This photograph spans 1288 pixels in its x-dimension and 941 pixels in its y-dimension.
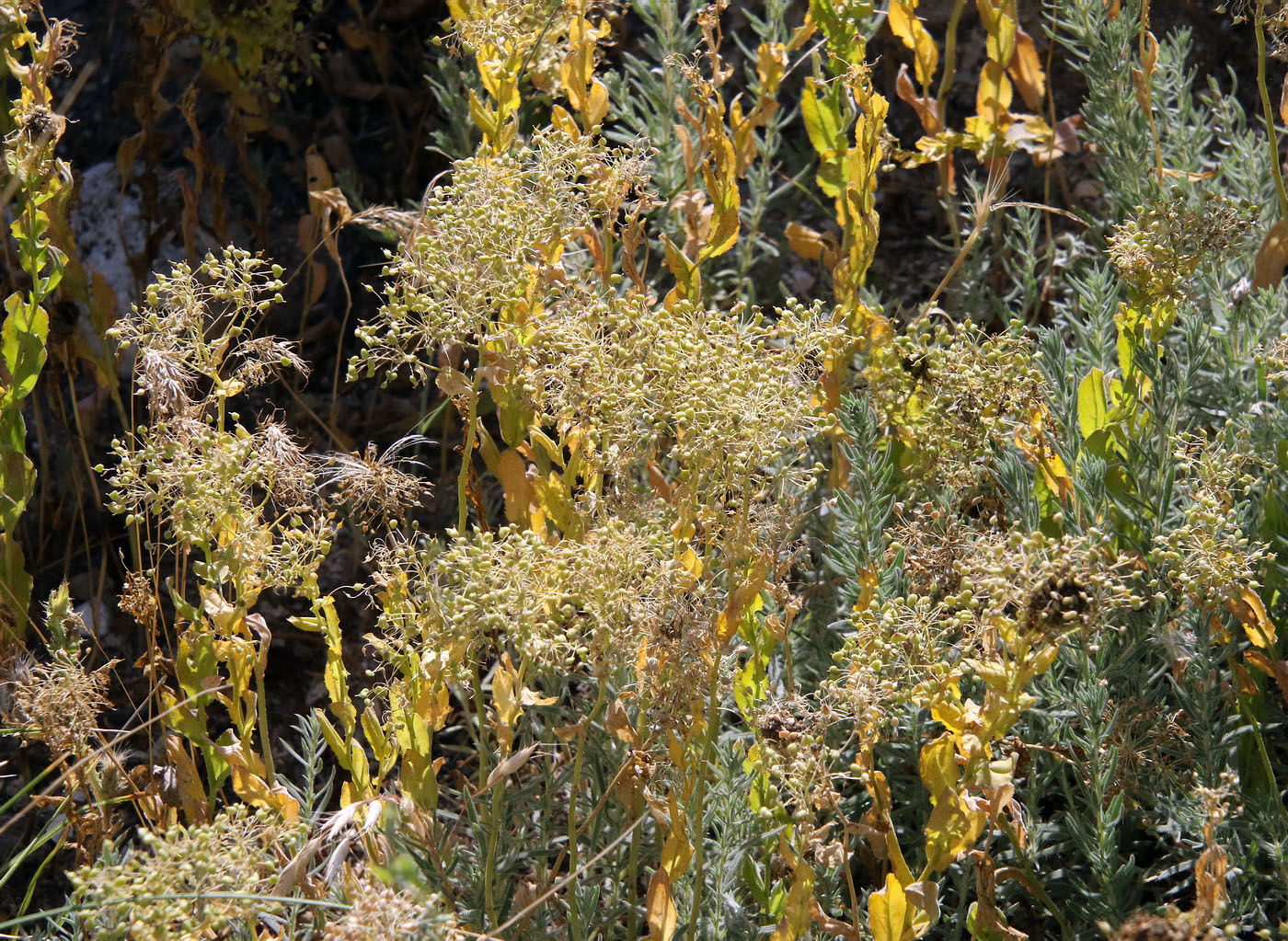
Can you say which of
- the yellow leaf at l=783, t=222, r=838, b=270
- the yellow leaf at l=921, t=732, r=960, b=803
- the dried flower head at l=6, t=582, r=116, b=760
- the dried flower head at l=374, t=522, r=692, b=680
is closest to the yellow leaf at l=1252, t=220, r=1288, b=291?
the yellow leaf at l=783, t=222, r=838, b=270

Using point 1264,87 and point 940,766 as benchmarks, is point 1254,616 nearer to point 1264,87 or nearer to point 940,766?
point 940,766

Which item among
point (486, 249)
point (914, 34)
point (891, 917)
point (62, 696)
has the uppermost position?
point (914, 34)

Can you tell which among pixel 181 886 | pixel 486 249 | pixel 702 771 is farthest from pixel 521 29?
pixel 181 886

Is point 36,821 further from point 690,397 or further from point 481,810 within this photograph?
point 690,397

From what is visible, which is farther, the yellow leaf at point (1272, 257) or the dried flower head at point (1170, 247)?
the yellow leaf at point (1272, 257)

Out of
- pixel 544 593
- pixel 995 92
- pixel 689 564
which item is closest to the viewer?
pixel 544 593

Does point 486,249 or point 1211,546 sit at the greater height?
point 486,249

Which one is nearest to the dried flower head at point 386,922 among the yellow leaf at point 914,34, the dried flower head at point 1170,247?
the dried flower head at point 1170,247

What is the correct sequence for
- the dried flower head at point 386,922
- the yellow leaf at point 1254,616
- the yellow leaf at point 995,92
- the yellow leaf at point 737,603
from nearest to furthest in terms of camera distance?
the dried flower head at point 386,922 < the yellow leaf at point 737,603 < the yellow leaf at point 1254,616 < the yellow leaf at point 995,92

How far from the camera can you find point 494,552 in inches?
44.6

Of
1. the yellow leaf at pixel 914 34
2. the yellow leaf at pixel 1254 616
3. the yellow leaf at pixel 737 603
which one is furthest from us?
the yellow leaf at pixel 914 34

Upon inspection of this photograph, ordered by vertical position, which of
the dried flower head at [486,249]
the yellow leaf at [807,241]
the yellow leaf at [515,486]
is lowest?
the yellow leaf at [515,486]

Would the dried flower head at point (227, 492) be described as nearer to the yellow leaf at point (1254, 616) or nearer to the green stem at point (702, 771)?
the green stem at point (702, 771)

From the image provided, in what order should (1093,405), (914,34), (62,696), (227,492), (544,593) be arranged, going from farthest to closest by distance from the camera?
1. (914,34)
2. (1093,405)
3. (62,696)
4. (227,492)
5. (544,593)
